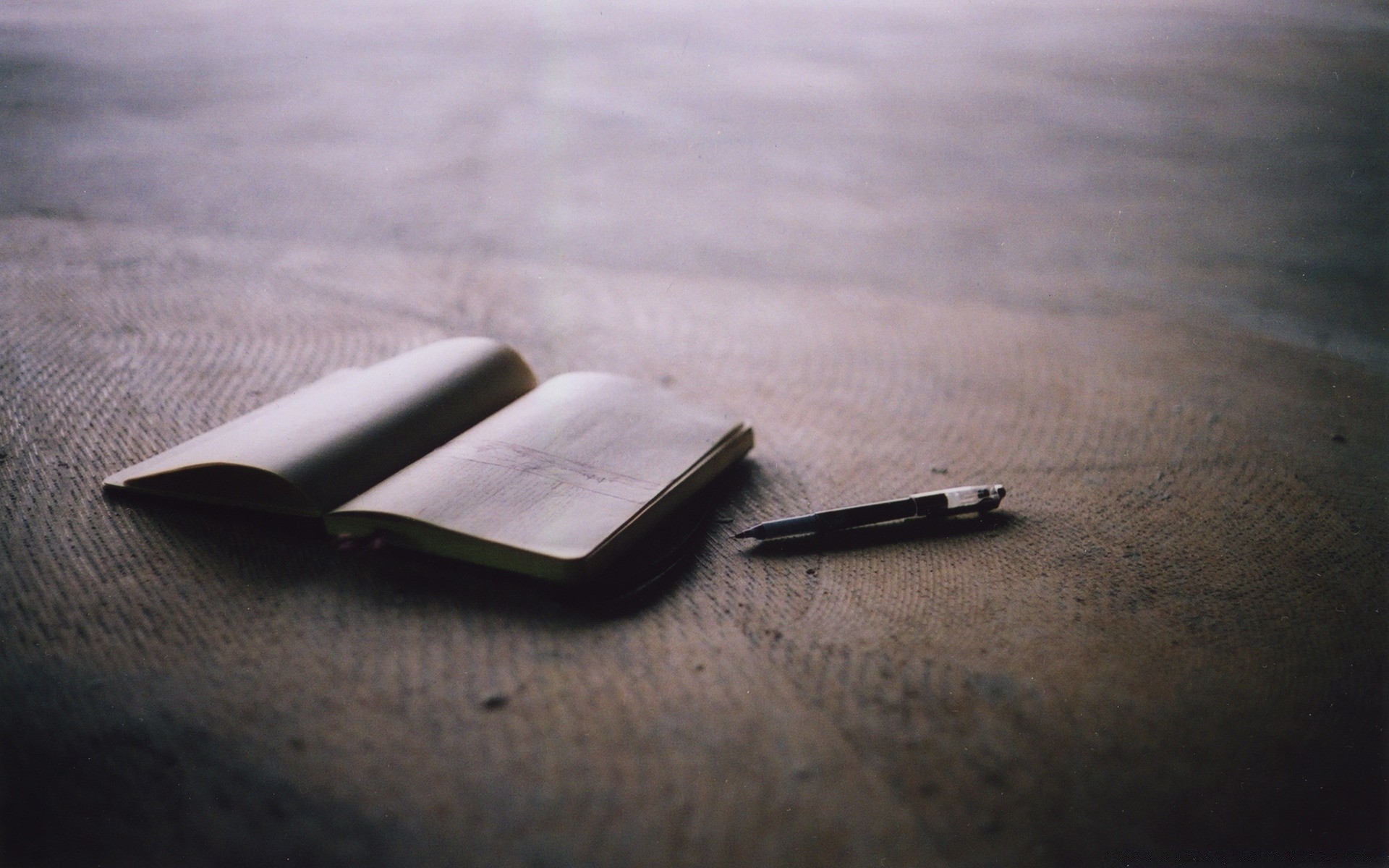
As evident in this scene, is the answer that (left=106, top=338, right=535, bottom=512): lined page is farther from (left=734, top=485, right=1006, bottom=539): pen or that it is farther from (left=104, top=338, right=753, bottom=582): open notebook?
(left=734, top=485, right=1006, bottom=539): pen

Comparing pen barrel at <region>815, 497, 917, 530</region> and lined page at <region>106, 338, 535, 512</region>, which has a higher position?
lined page at <region>106, 338, 535, 512</region>

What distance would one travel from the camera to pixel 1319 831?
17.1 inches

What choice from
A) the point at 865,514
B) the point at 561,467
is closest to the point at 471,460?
the point at 561,467

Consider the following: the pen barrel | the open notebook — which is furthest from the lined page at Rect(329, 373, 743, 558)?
the pen barrel

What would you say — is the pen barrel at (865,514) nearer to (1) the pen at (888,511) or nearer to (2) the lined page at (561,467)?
(1) the pen at (888,511)

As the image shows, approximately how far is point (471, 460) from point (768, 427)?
1.02ft

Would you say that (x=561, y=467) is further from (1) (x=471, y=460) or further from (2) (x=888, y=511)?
(2) (x=888, y=511)

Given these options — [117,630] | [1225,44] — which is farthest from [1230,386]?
[1225,44]

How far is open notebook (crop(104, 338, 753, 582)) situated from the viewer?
1.98 ft

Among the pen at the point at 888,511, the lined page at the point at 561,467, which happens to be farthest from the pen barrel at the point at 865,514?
the lined page at the point at 561,467

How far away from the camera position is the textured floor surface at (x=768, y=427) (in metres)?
0.45

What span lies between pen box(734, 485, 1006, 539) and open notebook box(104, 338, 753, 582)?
75 millimetres

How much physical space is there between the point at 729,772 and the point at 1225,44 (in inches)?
76.0

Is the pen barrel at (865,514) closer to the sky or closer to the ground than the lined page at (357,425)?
closer to the ground
